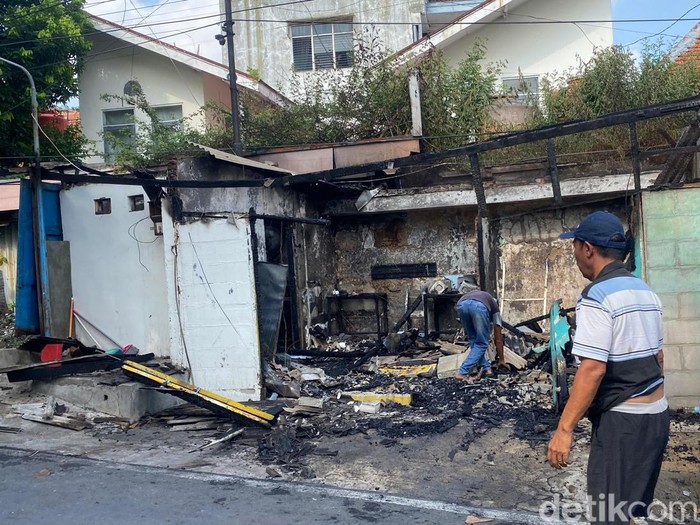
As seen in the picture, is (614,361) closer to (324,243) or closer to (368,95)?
(324,243)

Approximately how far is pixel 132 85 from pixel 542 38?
444 inches

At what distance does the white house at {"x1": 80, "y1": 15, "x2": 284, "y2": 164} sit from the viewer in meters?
18.2

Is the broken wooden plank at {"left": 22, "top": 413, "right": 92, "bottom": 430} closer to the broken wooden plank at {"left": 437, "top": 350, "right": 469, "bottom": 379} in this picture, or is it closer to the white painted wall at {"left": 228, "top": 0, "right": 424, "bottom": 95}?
the broken wooden plank at {"left": 437, "top": 350, "right": 469, "bottom": 379}

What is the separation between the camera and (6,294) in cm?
1421

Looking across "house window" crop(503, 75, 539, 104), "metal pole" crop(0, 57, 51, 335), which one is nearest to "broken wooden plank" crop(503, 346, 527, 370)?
"metal pole" crop(0, 57, 51, 335)

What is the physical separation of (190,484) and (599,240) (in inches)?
159

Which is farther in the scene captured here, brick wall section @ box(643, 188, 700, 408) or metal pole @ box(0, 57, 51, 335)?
metal pole @ box(0, 57, 51, 335)

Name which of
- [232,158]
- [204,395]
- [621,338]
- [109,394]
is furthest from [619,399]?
[232,158]

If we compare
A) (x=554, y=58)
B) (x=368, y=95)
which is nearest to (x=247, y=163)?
(x=368, y=95)

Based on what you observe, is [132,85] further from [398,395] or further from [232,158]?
[398,395]

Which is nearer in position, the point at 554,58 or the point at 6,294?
the point at 6,294

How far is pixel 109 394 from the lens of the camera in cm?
805

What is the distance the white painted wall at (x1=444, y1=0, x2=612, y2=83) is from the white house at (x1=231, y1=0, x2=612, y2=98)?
0.09 feet

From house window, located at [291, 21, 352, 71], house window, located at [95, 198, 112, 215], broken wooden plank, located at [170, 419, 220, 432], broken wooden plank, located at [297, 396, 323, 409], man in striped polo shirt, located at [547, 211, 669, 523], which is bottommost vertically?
broken wooden plank, located at [170, 419, 220, 432]
